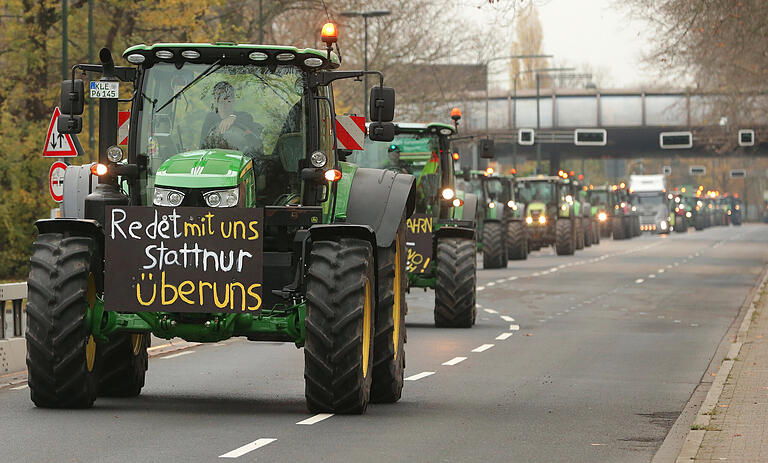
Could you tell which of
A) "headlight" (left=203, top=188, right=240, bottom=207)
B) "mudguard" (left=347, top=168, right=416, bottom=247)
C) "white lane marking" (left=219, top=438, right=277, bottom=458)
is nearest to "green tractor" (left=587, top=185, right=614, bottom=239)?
"mudguard" (left=347, top=168, right=416, bottom=247)

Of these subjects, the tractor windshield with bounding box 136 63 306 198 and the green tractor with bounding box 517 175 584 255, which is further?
the green tractor with bounding box 517 175 584 255

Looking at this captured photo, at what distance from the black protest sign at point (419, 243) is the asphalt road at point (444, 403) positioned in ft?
3.01

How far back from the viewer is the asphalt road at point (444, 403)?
10.9 metres

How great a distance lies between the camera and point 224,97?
43.7 ft

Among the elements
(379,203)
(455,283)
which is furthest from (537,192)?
(379,203)

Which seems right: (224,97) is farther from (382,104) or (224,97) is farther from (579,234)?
(579,234)

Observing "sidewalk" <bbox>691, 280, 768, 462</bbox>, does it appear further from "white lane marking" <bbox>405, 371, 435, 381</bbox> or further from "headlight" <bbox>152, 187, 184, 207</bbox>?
"headlight" <bbox>152, 187, 184, 207</bbox>

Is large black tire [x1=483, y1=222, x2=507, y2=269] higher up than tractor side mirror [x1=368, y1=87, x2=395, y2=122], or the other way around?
tractor side mirror [x1=368, y1=87, x2=395, y2=122]

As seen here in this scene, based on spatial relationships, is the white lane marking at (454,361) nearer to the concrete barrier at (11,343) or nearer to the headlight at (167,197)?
the concrete barrier at (11,343)

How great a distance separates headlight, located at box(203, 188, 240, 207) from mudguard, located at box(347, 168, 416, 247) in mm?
1310

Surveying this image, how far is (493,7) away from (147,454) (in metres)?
14.5

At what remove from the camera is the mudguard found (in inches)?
533

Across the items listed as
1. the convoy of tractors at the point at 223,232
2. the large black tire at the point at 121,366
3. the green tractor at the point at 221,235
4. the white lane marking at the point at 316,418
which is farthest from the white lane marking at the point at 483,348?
the white lane marking at the point at 316,418

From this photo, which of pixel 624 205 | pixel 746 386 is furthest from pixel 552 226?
pixel 746 386
